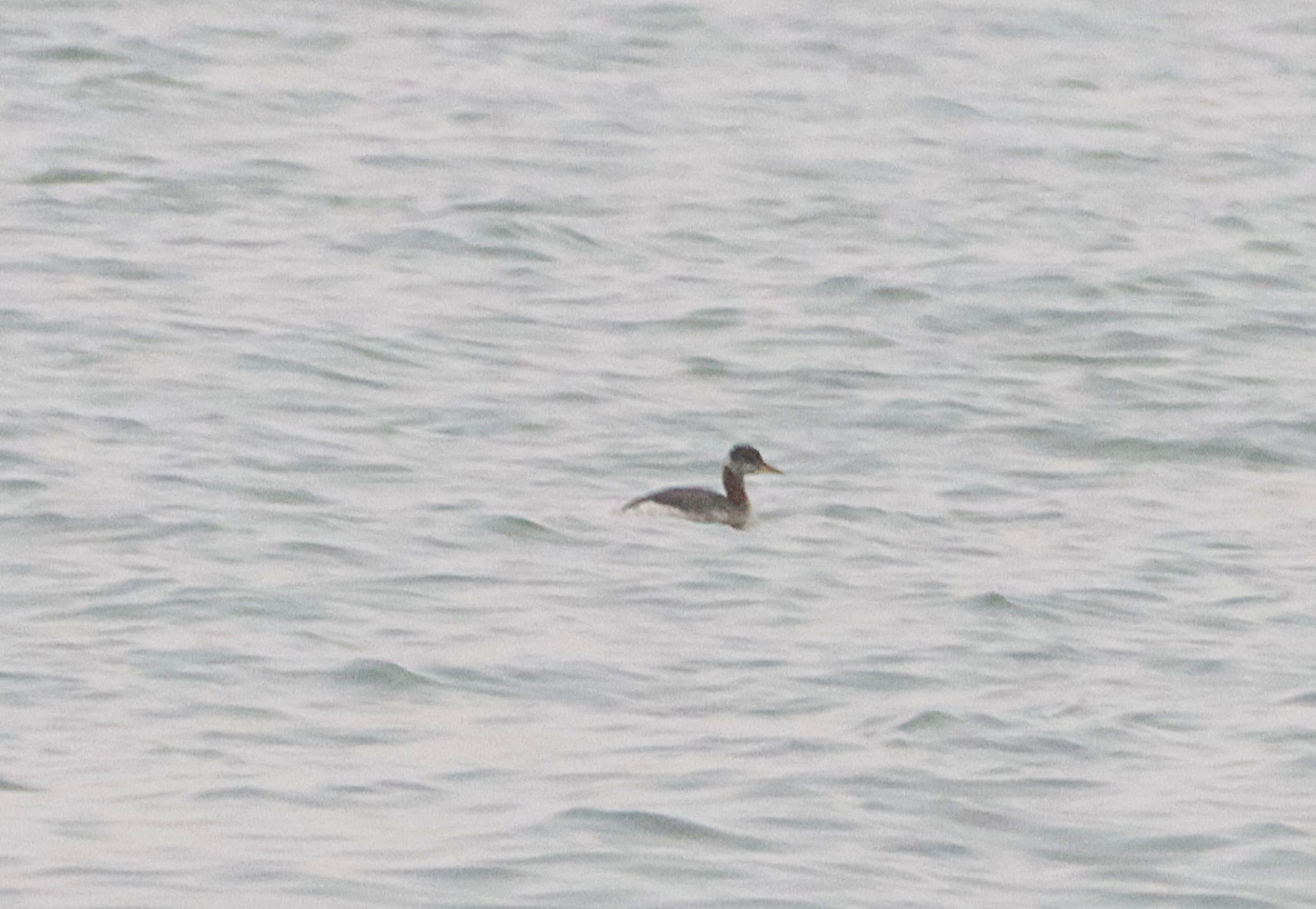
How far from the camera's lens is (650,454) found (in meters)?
16.8

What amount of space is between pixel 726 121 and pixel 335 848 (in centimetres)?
1593

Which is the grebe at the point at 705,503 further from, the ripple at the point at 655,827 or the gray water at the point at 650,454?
the ripple at the point at 655,827

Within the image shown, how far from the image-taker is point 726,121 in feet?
82.7

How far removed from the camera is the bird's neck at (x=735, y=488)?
15297 mm

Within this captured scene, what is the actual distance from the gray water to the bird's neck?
0.65ft

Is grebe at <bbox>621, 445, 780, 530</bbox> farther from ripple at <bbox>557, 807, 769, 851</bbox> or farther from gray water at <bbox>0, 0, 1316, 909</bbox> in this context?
ripple at <bbox>557, 807, 769, 851</bbox>

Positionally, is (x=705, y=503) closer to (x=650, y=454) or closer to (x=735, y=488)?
(x=735, y=488)

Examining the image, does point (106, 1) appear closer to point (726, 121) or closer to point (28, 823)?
point (726, 121)

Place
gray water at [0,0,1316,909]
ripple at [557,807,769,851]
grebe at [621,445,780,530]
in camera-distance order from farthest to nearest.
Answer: grebe at [621,445,780,530] → gray water at [0,0,1316,909] → ripple at [557,807,769,851]

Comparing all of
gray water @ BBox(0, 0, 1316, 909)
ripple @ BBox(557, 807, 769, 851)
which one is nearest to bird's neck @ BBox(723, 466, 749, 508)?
gray water @ BBox(0, 0, 1316, 909)

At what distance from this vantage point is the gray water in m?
10.2

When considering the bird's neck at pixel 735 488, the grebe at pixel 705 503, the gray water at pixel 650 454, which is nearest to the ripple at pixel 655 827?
the gray water at pixel 650 454

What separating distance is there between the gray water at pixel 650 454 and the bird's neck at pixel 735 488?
0.65 ft

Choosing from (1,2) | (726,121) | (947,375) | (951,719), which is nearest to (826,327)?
(947,375)
